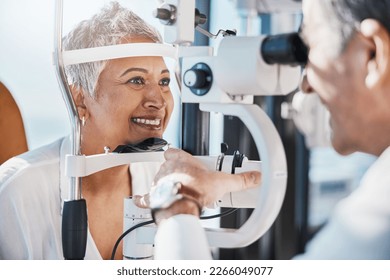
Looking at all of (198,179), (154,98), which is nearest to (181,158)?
(198,179)

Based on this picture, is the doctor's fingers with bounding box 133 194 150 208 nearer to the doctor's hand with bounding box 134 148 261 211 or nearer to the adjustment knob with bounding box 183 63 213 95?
the doctor's hand with bounding box 134 148 261 211

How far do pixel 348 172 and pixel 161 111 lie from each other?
681 mm

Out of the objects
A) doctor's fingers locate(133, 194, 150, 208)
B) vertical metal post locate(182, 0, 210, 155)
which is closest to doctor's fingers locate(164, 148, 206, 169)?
doctor's fingers locate(133, 194, 150, 208)

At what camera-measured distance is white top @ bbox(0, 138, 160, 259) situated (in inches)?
56.0

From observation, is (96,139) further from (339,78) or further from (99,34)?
(339,78)

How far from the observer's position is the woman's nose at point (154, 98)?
1497 mm

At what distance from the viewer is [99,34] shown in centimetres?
151

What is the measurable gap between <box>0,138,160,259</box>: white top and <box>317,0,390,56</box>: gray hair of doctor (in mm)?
862

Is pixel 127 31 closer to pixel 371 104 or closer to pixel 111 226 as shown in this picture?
pixel 111 226

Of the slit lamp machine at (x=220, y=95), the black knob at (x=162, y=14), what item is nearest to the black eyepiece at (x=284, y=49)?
the slit lamp machine at (x=220, y=95)

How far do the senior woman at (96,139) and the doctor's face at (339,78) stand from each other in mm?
584

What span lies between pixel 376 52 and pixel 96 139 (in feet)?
2.93

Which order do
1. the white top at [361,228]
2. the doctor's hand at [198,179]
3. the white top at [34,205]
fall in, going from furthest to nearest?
the white top at [34,205]
the doctor's hand at [198,179]
the white top at [361,228]

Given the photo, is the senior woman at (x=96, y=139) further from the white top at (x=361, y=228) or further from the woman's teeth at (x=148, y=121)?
the white top at (x=361, y=228)
